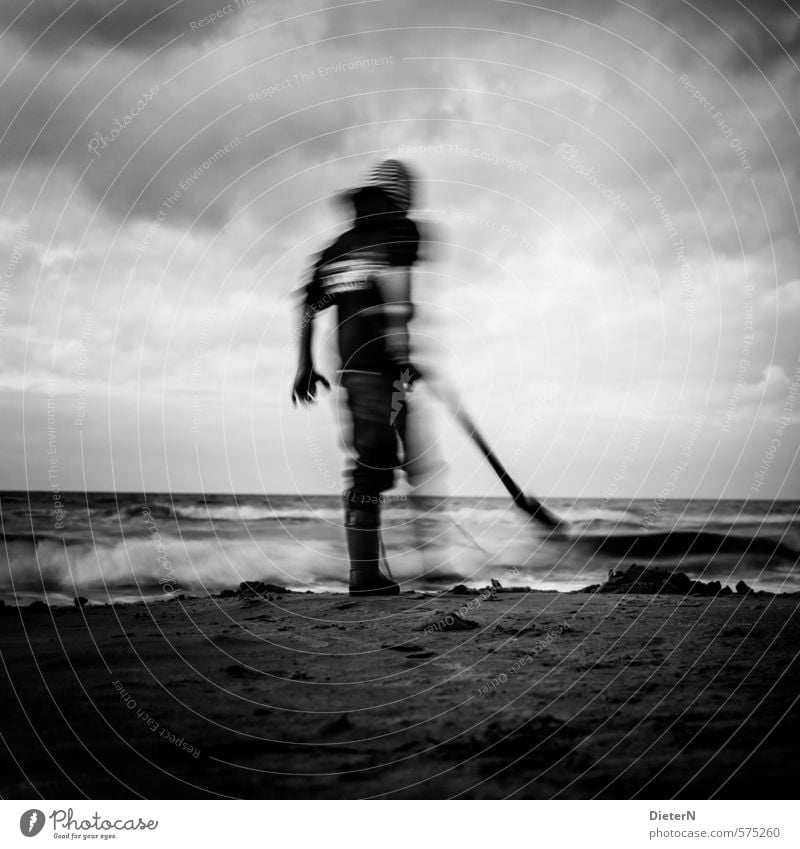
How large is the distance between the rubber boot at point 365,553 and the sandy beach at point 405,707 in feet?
2.80

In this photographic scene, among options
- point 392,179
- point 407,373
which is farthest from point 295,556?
point 392,179

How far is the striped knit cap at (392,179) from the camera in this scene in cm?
593

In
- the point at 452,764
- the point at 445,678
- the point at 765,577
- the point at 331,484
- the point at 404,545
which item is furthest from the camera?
the point at 404,545

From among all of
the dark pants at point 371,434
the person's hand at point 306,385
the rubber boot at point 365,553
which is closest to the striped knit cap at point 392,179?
the dark pants at point 371,434

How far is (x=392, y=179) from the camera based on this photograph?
5941mm

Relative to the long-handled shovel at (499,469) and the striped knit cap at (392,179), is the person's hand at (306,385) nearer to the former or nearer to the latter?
the long-handled shovel at (499,469)

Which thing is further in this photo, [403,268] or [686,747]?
[403,268]

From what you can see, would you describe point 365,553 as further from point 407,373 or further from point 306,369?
point 306,369

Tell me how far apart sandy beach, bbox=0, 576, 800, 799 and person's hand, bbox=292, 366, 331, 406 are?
2.00 metres

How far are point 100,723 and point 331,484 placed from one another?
4.29 m
